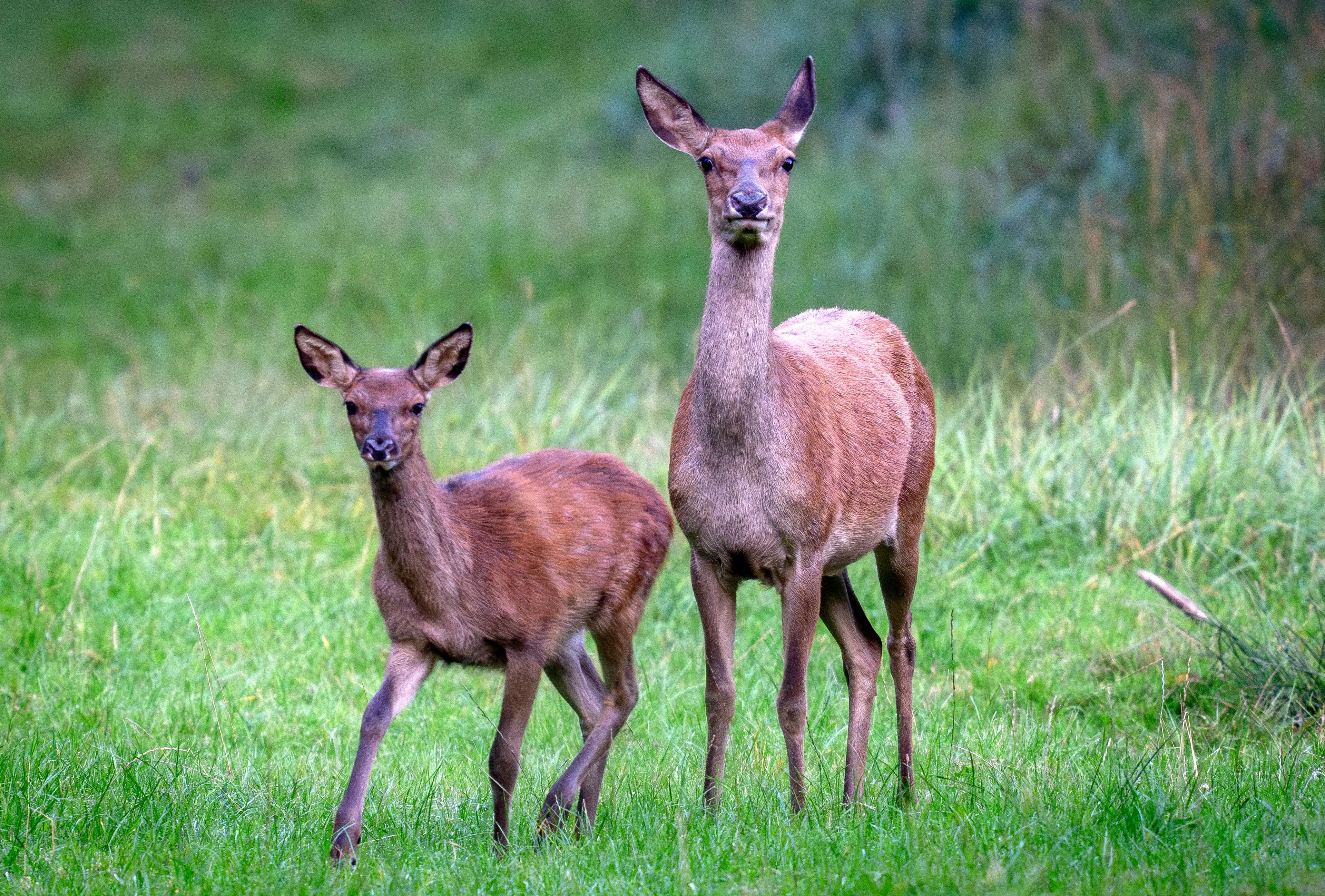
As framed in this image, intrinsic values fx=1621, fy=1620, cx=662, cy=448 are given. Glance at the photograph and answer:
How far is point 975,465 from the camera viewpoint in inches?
329

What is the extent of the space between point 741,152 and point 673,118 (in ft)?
1.38

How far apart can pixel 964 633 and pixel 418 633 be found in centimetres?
280

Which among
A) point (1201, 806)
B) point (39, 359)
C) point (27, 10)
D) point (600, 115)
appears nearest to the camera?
point (1201, 806)

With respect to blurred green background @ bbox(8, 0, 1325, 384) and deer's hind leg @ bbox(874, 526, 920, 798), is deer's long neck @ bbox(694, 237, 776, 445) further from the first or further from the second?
blurred green background @ bbox(8, 0, 1325, 384)

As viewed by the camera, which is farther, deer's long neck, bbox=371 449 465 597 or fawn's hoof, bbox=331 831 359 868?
deer's long neck, bbox=371 449 465 597

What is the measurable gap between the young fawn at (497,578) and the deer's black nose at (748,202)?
109cm

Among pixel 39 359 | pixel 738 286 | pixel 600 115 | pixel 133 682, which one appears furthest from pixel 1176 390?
pixel 600 115

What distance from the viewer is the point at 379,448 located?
5.21m

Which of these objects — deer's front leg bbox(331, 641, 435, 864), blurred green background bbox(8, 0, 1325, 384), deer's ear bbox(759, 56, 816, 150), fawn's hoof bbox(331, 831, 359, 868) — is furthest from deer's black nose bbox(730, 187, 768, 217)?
blurred green background bbox(8, 0, 1325, 384)

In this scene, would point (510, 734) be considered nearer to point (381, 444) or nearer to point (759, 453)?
point (381, 444)

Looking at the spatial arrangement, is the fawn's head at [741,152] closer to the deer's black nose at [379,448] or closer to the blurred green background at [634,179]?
the deer's black nose at [379,448]

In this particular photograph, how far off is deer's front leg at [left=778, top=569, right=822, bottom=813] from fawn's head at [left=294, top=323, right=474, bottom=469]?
1377mm

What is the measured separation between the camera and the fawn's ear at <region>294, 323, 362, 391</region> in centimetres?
555

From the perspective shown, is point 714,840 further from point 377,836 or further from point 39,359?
point 39,359
